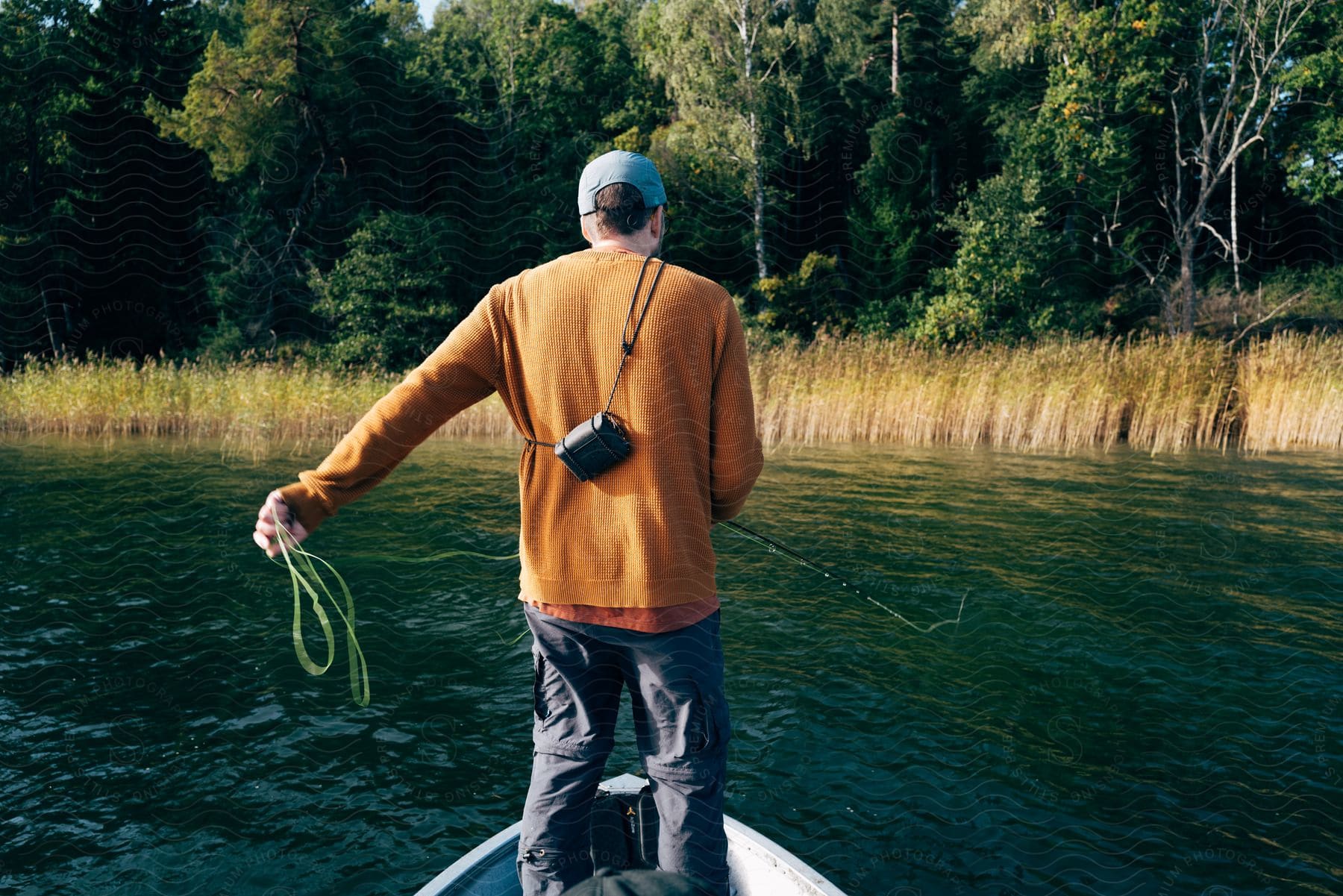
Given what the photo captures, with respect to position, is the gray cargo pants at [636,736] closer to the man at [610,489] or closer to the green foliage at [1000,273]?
the man at [610,489]

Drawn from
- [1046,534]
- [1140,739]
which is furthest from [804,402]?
[1140,739]

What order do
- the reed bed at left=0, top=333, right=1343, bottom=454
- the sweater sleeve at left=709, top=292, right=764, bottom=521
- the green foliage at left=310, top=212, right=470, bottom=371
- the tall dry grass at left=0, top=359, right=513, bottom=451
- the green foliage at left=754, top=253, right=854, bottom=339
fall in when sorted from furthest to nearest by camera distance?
the green foliage at left=754, top=253, right=854, bottom=339
the green foliage at left=310, top=212, right=470, bottom=371
the tall dry grass at left=0, top=359, right=513, bottom=451
the reed bed at left=0, top=333, right=1343, bottom=454
the sweater sleeve at left=709, top=292, right=764, bottom=521

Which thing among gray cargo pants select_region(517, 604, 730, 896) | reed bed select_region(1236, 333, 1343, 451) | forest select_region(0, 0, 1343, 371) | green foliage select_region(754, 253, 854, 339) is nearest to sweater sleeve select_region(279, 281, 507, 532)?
gray cargo pants select_region(517, 604, 730, 896)

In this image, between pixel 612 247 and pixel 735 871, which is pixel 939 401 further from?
pixel 612 247

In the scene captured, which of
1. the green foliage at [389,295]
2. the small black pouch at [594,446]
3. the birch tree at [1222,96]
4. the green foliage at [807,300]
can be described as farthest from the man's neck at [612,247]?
the green foliage at [807,300]

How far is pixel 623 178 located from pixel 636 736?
1144 millimetres

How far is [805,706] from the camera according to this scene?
14.6 ft

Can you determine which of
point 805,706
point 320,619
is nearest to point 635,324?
point 805,706

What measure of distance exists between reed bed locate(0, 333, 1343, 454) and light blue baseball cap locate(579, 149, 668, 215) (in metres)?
11.0

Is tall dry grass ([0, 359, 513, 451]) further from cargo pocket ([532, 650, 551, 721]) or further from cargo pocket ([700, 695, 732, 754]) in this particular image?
cargo pocket ([700, 695, 732, 754])

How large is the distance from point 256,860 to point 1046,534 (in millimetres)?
6248

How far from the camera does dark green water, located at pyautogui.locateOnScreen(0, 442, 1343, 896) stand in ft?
10.8

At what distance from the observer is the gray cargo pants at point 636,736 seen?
1.99m

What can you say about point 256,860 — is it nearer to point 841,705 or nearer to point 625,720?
point 625,720
